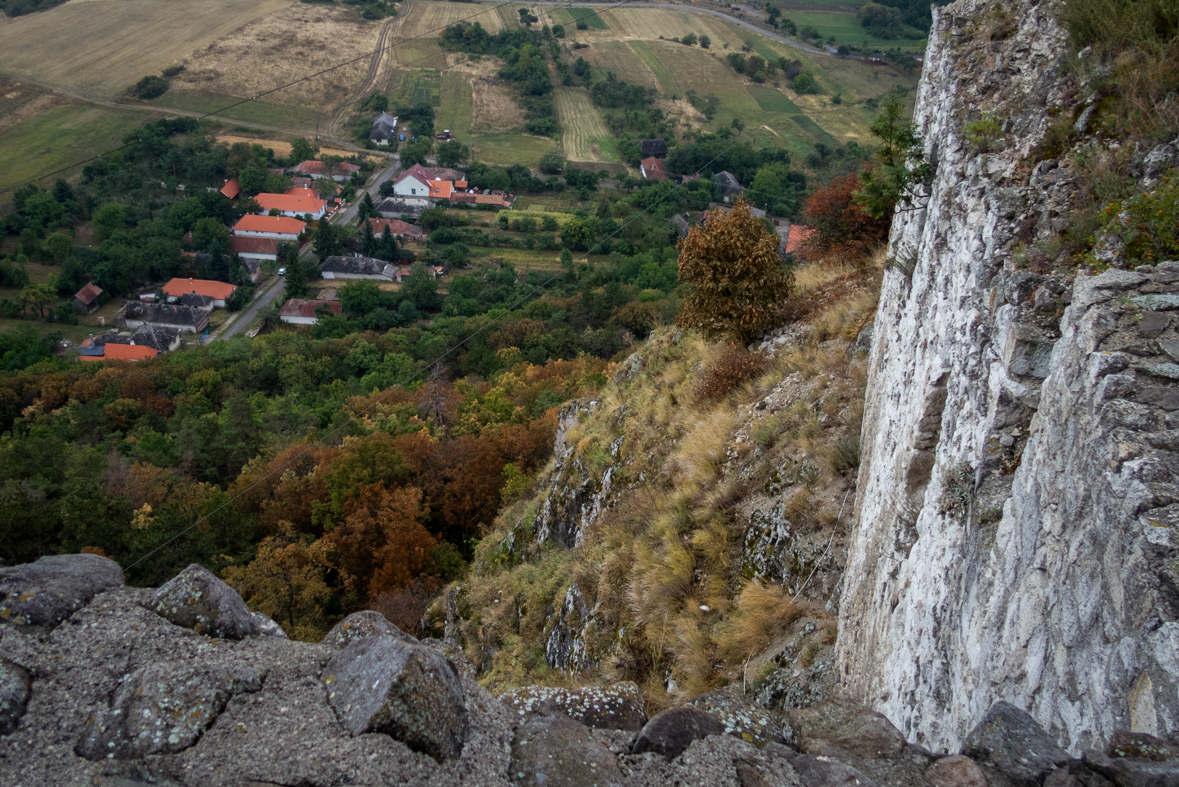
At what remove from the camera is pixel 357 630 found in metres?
3.96

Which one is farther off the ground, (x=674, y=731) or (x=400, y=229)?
(x=674, y=731)

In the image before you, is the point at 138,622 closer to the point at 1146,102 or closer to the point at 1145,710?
the point at 1145,710

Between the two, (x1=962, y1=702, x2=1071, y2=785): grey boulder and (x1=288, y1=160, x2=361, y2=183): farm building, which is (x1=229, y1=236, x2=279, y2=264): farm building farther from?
(x1=962, y1=702, x2=1071, y2=785): grey boulder

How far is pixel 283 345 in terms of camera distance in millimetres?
49344

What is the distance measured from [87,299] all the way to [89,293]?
2.71ft

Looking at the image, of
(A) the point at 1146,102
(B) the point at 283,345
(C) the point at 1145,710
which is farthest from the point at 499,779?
(B) the point at 283,345

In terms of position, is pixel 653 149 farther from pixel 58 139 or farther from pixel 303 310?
pixel 58 139

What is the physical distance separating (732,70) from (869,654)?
320ft

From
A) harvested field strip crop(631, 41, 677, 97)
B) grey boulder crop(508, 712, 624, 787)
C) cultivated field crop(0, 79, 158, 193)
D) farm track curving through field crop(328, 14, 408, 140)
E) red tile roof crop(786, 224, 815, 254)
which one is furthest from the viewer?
harvested field strip crop(631, 41, 677, 97)

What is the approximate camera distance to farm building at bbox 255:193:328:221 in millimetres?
72250

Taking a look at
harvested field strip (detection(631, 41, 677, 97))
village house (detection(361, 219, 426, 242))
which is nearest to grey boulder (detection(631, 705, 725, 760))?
village house (detection(361, 219, 426, 242))

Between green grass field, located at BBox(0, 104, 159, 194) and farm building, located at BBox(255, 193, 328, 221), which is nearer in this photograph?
green grass field, located at BBox(0, 104, 159, 194)

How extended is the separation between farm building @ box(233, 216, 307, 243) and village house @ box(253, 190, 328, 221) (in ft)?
6.88

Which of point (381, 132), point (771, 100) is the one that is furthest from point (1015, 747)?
point (771, 100)
